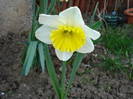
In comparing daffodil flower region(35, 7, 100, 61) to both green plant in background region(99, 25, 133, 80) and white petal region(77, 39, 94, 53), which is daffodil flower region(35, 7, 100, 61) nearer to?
white petal region(77, 39, 94, 53)

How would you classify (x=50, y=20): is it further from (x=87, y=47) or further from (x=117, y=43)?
(x=117, y=43)

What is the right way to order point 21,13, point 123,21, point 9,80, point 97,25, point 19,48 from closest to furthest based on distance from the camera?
point 97,25, point 9,80, point 19,48, point 21,13, point 123,21

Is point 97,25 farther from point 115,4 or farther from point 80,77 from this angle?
point 115,4

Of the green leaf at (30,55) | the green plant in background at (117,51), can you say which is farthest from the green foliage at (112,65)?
the green leaf at (30,55)

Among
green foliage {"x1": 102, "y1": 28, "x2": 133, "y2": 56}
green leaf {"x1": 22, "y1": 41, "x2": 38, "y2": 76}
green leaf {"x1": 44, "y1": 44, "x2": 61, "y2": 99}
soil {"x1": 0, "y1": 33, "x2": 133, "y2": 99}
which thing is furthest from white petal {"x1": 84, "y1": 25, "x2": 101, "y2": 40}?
green foliage {"x1": 102, "y1": 28, "x2": 133, "y2": 56}

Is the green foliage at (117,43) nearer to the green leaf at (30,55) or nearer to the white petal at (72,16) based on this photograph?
the green leaf at (30,55)

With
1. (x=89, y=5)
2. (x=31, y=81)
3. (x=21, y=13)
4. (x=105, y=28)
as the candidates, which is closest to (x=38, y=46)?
(x=31, y=81)
